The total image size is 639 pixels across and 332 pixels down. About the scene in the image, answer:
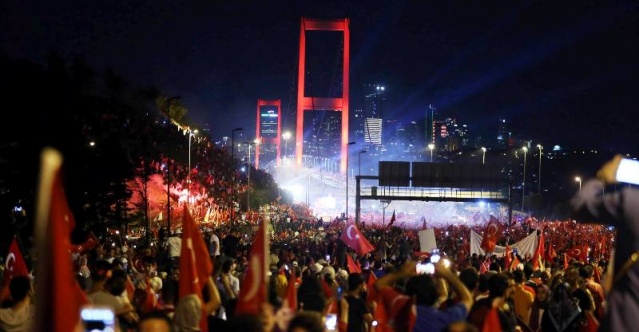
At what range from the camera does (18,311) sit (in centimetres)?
558

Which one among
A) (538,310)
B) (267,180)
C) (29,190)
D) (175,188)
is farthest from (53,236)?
(267,180)

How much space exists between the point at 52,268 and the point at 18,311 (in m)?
2.50

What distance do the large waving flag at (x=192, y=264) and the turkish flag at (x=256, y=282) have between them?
1.01 ft

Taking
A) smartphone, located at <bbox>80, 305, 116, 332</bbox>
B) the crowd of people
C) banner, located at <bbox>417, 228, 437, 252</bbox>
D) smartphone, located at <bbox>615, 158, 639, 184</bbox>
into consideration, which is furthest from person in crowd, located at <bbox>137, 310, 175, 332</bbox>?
banner, located at <bbox>417, 228, 437, 252</bbox>

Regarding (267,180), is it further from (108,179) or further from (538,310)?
(538,310)

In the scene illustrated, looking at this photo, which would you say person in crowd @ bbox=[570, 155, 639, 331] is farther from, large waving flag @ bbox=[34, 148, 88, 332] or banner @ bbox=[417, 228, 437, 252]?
banner @ bbox=[417, 228, 437, 252]

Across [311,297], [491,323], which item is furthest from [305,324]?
[311,297]

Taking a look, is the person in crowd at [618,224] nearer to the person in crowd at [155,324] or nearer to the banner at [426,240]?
the person in crowd at [155,324]

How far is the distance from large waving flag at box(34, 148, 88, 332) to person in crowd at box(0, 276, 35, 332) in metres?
2.21

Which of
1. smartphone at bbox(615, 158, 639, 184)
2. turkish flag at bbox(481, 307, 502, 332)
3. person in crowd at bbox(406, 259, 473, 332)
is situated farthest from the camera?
turkish flag at bbox(481, 307, 502, 332)

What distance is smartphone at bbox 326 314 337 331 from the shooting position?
19.0ft

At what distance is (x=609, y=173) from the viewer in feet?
12.1

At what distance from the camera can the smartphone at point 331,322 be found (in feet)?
19.0

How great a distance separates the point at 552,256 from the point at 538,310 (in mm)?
8669
